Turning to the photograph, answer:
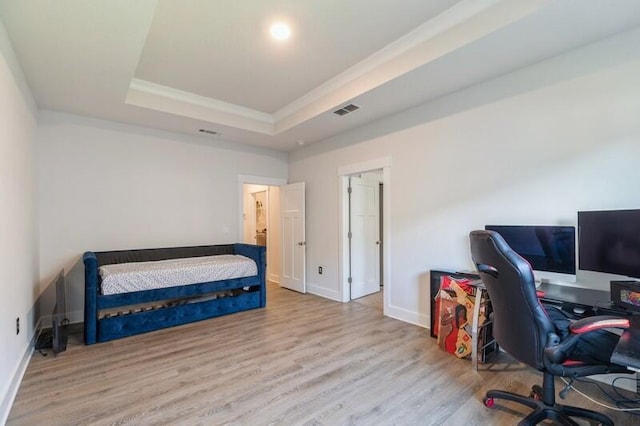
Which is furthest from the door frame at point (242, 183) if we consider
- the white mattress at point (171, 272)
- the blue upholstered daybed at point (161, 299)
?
the white mattress at point (171, 272)

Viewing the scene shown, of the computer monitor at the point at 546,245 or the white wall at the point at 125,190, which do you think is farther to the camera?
the white wall at the point at 125,190

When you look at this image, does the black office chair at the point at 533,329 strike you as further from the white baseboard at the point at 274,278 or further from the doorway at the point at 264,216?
the white baseboard at the point at 274,278

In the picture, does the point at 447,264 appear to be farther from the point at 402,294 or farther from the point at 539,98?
the point at 539,98

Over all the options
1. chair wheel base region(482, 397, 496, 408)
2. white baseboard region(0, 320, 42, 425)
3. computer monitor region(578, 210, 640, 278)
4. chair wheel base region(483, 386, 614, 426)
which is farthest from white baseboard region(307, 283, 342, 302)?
white baseboard region(0, 320, 42, 425)

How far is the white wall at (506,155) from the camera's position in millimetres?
2299

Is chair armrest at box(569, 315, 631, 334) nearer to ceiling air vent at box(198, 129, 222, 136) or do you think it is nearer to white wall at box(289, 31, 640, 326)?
white wall at box(289, 31, 640, 326)

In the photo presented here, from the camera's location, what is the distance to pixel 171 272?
363 centimetres

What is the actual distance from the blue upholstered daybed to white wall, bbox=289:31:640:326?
77.5 inches

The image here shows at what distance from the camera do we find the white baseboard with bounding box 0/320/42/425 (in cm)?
192

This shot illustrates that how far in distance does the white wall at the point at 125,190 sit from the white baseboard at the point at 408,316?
9.03ft

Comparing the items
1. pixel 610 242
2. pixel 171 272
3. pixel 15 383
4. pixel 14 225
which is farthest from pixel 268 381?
pixel 610 242

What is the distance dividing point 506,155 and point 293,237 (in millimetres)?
3573

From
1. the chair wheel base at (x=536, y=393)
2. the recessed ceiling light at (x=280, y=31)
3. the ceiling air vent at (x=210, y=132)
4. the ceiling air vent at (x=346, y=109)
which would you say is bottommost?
the chair wheel base at (x=536, y=393)

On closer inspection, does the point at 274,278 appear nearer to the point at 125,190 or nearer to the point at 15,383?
the point at 125,190
